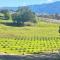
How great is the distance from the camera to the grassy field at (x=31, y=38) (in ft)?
55.9

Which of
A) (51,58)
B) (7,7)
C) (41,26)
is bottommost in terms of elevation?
(51,58)

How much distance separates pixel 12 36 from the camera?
702 inches

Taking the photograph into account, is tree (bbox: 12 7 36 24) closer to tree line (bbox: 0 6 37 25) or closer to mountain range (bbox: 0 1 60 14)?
tree line (bbox: 0 6 37 25)

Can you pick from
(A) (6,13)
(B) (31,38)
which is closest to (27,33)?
(B) (31,38)

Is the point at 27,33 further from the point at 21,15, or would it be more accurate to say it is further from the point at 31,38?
the point at 21,15

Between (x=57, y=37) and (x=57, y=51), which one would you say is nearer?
(x=57, y=51)

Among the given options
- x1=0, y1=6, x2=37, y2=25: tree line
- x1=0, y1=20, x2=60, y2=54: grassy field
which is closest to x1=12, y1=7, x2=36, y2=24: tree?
x1=0, y1=6, x2=37, y2=25: tree line

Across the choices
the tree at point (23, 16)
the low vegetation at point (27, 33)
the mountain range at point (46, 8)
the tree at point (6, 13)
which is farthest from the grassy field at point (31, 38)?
the mountain range at point (46, 8)

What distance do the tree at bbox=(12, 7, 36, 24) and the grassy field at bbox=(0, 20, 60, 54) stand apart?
18.3 inches

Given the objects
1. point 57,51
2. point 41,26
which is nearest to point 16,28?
point 41,26

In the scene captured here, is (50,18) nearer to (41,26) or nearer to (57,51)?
(41,26)

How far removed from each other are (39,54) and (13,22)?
3104mm

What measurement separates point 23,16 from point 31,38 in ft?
4.83

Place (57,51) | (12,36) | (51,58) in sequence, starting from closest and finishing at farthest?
(51,58) < (57,51) < (12,36)
